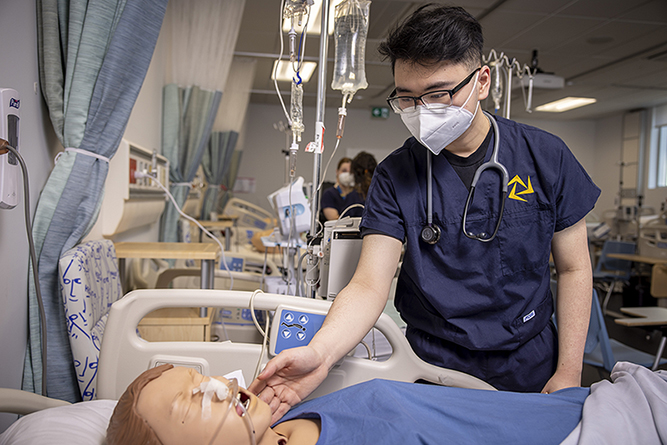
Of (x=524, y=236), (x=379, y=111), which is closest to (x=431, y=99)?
(x=524, y=236)

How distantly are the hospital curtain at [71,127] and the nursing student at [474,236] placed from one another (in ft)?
3.73

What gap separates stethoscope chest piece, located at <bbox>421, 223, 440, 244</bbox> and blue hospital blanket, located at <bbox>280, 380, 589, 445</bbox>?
343mm

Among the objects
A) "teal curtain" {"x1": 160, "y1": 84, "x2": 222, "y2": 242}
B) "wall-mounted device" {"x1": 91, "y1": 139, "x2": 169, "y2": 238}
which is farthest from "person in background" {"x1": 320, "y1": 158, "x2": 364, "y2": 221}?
"wall-mounted device" {"x1": 91, "y1": 139, "x2": 169, "y2": 238}

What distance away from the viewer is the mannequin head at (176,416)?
0.74 meters

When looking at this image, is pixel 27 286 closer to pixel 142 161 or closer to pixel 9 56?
pixel 9 56

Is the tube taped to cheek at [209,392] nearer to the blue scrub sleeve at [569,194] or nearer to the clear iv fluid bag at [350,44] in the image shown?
the blue scrub sleeve at [569,194]

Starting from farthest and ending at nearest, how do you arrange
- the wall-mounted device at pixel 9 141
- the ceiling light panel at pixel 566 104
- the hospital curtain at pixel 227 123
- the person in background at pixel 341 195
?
the ceiling light panel at pixel 566 104
the hospital curtain at pixel 227 123
the person in background at pixel 341 195
the wall-mounted device at pixel 9 141

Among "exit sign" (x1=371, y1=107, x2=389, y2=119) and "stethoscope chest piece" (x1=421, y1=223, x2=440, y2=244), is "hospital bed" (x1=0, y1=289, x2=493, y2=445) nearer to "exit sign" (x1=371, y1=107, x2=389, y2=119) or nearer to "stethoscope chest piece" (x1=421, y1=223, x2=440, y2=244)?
"stethoscope chest piece" (x1=421, y1=223, x2=440, y2=244)

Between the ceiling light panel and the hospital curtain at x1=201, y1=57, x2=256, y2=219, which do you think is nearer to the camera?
the hospital curtain at x1=201, y1=57, x2=256, y2=219

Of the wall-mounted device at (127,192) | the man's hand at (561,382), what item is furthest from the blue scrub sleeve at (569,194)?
the wall-mounted device at (127,192)

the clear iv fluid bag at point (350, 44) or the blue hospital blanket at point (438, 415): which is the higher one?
the clear iv fluid bag at point (350, 44)

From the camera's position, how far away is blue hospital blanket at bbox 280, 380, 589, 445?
0.80 m

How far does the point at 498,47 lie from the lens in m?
5.18

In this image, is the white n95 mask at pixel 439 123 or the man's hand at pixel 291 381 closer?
the man's hand at pixel 291 381
